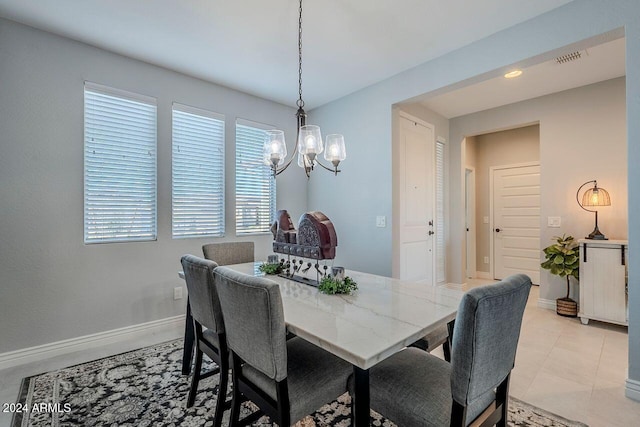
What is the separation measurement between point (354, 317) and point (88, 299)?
2.53 m

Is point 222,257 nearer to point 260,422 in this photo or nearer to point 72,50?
point 260,422

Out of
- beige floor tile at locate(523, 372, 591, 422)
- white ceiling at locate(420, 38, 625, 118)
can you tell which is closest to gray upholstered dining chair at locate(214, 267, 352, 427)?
beige floor tile at locate(523, 372, 591, 422)

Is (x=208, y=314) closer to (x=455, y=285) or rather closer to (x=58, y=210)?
(x=58, y=210)

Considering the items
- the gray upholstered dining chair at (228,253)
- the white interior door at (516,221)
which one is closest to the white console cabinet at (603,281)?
the white interior door at (516,221)

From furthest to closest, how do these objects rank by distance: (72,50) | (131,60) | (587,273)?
(587,273) → (131,60) → (72,50)

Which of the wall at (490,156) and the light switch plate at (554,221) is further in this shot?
the wall at (490,156)

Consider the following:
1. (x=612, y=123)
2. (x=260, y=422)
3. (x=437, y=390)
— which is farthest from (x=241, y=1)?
(x=612, y=123)

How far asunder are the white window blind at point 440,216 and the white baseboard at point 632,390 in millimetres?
2431

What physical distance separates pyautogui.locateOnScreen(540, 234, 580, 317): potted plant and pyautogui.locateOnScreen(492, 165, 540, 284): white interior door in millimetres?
1406

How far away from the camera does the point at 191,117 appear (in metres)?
3.21

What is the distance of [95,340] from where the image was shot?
2.61 m

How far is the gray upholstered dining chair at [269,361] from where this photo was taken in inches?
44.4

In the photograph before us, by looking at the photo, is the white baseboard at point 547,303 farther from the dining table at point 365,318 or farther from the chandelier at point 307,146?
the chandelier at point 307,146

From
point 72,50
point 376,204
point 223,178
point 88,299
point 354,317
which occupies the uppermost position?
point 72,50
